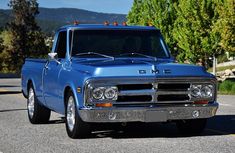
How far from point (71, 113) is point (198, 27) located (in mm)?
34729

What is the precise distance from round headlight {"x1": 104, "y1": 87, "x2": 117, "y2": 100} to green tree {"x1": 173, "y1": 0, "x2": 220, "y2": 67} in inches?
1319

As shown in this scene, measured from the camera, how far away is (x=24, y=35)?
10588cm

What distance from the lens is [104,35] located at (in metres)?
10.6

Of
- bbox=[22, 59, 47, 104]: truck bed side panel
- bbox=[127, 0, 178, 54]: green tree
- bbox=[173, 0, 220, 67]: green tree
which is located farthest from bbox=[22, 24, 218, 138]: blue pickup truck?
bbox=[127, 0, 178, 54]: green tree

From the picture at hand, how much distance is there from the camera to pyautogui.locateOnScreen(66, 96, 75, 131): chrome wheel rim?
31.2 ft

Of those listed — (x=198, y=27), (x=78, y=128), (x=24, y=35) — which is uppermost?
(x=78, y=128)

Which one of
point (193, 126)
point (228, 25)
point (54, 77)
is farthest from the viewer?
point (228, 25)

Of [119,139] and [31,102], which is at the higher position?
[119,139]

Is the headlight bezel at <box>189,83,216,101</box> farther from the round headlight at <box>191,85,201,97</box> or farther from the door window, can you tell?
the door window

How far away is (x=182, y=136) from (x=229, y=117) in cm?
378

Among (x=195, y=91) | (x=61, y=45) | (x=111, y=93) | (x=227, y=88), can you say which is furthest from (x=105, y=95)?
(x=227, y=88)

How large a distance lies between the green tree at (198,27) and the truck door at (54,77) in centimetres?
3154

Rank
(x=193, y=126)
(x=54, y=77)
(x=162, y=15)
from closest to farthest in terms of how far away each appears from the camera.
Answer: (x=193, y=126) → (x=54, y=77) → (x=162, y=15)

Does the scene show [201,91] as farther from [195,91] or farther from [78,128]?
[78,128]
